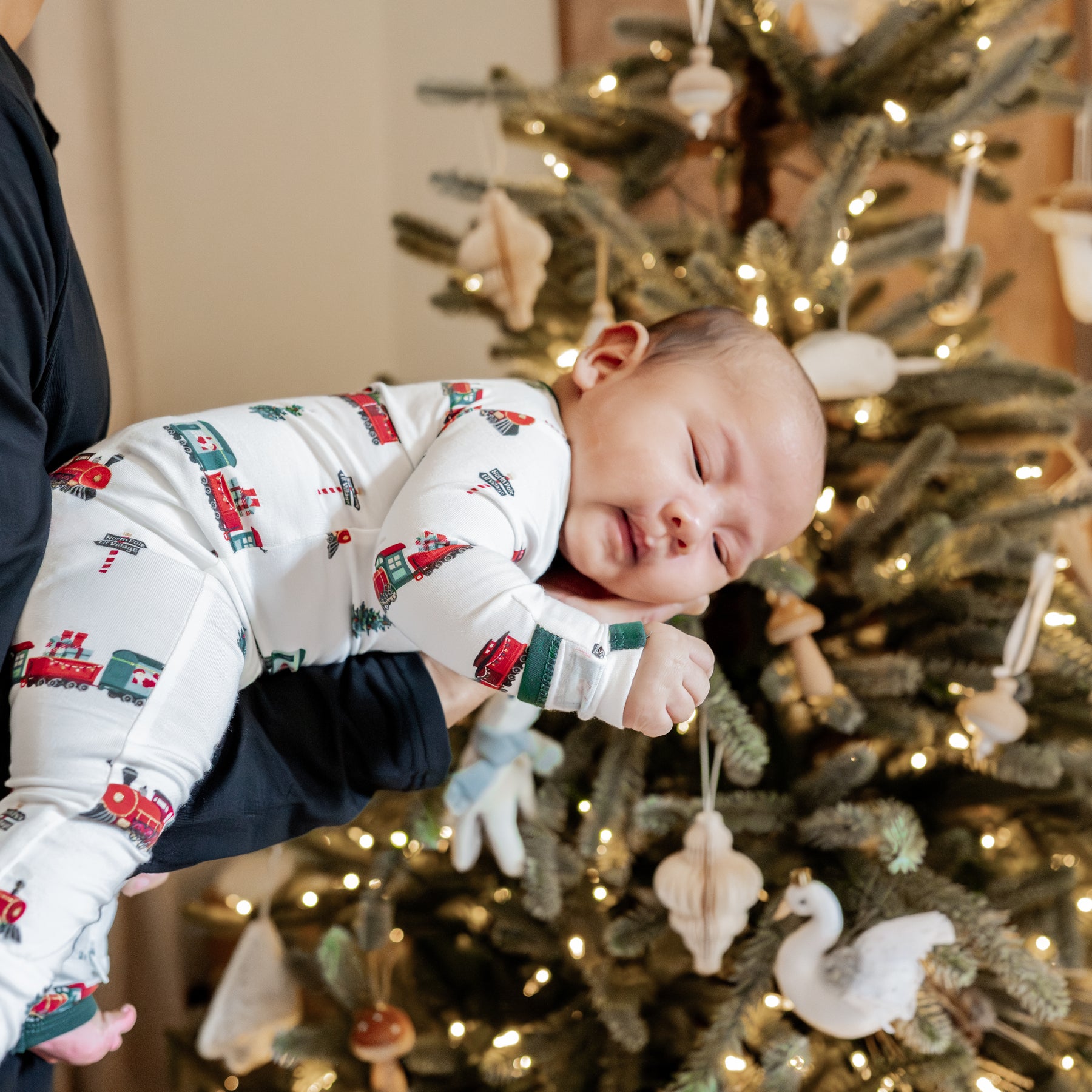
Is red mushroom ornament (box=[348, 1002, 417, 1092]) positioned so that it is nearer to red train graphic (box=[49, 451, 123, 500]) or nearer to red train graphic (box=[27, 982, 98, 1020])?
red train graphic (box=[27, 982, 98, 1020])

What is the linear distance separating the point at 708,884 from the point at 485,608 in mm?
672

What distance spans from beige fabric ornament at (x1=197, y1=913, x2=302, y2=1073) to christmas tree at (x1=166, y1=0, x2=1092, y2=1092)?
0.19 ft

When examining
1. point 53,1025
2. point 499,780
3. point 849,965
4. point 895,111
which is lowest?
point 849,965

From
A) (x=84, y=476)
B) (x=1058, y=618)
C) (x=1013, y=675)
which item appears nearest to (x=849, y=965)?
(x=1013, y=675)

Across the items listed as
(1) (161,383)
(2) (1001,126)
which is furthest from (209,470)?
(2) (1001,126)

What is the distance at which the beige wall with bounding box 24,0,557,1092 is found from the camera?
1732 millimetres

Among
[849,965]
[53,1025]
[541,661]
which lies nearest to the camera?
[541,661]

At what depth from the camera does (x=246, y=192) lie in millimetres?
2080

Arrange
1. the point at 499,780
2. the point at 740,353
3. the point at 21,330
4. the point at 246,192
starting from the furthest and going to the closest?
the point at 246,192
the point at 499,780
the point at 740,353
the point at 21,330

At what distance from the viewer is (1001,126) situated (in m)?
2.09

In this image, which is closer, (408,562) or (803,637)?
(408,562)

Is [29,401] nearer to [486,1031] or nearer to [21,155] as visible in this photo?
[21,155]

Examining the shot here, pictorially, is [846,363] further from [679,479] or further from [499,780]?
[499,780]

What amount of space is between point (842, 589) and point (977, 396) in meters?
0.33
